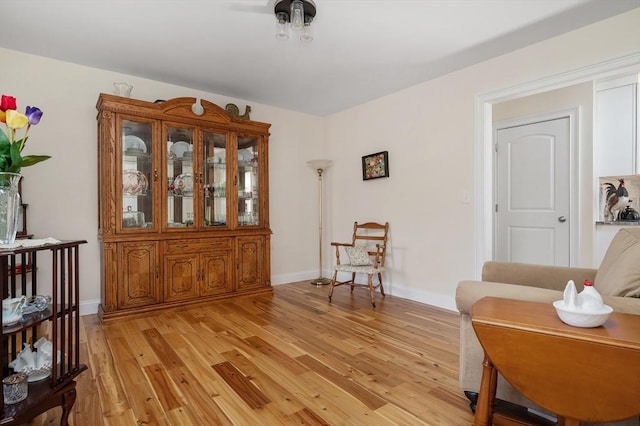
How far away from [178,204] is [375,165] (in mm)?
2245

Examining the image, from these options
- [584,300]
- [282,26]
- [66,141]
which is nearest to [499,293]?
[584,300]

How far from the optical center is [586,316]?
1.05 metres

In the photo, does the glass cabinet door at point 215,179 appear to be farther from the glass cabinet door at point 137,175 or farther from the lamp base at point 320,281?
the lamp base at point 320,281

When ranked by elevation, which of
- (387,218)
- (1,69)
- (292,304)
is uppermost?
(1,69)

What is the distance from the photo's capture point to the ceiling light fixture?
203 cm

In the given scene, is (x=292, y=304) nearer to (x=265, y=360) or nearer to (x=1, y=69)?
(x=265, y=360)

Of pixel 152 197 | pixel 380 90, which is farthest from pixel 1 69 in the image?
pixel 380 90

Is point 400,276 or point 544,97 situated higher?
point 544,97

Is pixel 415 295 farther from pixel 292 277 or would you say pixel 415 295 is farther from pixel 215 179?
pixel 215 179

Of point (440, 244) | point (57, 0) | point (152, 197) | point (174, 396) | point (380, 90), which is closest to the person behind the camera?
point (174, 396)

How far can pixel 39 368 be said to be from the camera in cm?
141

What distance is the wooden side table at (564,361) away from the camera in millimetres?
961

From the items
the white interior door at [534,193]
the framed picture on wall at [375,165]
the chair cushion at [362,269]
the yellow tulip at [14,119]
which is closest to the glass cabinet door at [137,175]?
the yellow tulip at [14,119]

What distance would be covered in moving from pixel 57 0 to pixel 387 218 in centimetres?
335
